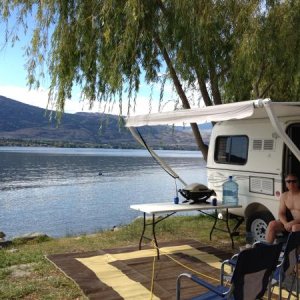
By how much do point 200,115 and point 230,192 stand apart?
2.15m

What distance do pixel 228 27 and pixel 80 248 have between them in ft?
16.0

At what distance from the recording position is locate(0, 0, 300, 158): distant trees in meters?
7.96

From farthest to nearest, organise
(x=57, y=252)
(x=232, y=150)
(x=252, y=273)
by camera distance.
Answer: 1. (x=232, y=150)
2. (x=57, y=252)
3. (x=252, y=273)

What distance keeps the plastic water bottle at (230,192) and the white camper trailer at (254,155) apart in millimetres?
80

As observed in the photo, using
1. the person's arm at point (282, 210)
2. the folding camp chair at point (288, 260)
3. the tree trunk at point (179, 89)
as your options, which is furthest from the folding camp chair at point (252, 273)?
the tree trunk at point (179, 89)

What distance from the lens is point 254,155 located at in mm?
7406

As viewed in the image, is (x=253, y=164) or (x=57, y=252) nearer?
(x=57, y=252)

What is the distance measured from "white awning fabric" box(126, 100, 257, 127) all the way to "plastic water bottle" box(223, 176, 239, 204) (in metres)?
1.71

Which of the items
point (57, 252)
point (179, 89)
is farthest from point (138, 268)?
point (179, 89)

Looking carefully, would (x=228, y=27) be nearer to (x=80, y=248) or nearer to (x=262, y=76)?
(x=262, y=76)

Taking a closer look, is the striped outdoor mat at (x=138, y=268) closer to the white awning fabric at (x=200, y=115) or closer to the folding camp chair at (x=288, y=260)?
the folding camp chair at (x=288, y=260)

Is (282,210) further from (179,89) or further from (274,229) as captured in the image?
(179,89)

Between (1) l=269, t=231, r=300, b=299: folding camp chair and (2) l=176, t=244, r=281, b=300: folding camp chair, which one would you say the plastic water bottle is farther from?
(2) l=176, t=244, r=281, b=300: folding camp chair

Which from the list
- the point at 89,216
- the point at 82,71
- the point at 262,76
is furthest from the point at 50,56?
the point at 89,216
